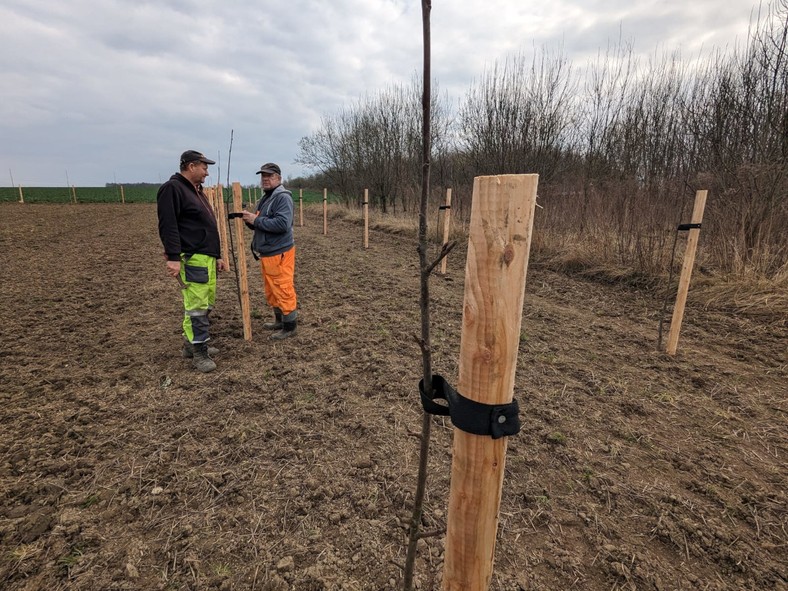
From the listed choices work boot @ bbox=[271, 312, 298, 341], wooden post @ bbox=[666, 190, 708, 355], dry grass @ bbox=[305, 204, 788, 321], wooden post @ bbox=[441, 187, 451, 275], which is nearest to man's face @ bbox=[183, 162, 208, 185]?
work boot @ bbox=[271, 312, 298, 341]

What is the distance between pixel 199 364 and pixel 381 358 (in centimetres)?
172

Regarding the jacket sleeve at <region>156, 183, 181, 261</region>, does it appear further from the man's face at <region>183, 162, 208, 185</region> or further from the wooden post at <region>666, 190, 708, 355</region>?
the wooden post at <region>666, 190, 708, 355</region>

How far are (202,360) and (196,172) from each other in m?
1.73

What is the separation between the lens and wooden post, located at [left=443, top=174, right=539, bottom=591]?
87 centimetres

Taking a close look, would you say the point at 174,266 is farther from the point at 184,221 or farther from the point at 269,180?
the point at 269,180

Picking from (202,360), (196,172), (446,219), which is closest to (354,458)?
(202,360)

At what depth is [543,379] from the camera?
3.52 metres

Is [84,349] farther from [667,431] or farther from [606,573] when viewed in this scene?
[667,431]

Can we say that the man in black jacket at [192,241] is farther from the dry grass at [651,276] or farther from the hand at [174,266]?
the dry grass at [651,276]

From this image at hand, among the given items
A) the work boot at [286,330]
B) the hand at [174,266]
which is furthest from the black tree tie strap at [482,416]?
the work boot at [286,330]

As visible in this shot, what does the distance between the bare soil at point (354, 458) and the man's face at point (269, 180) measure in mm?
1692

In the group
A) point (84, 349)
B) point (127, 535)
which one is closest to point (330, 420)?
point (127, 535)

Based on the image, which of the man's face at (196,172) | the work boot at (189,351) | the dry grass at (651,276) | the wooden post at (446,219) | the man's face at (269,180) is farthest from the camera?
the wooden post at (446,219)

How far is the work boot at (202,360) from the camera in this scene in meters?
3.59
